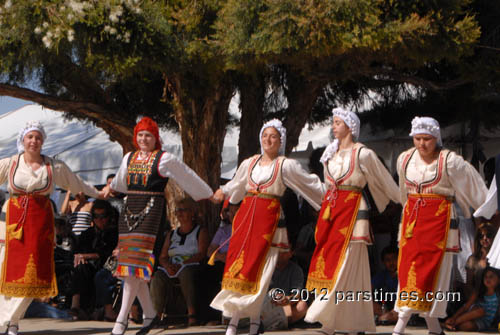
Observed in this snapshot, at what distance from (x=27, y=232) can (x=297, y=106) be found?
3.38 meters

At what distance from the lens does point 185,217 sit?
7.91 metres

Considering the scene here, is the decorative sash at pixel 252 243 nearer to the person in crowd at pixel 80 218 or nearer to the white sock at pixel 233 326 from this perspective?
the white sock at pixel 233 326

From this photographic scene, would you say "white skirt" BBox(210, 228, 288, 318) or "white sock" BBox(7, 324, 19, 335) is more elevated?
"white skirt" BBox(210, 228, 288, 318)

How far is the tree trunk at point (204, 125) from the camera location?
27.2 feet

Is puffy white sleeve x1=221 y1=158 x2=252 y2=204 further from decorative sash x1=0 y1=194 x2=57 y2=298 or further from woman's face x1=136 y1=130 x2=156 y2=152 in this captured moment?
decorative sash x1=0 y1=194 x2=57 y2=298

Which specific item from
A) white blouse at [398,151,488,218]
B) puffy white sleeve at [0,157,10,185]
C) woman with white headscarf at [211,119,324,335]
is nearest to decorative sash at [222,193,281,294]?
woman with white headscarf at [211,119,324,335]

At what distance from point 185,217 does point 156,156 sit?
1.58m

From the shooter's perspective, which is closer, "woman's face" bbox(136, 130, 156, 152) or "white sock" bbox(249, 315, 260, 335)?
"white sock" bbox(249, 315, 260, 335)

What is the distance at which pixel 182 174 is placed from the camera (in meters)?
6.52

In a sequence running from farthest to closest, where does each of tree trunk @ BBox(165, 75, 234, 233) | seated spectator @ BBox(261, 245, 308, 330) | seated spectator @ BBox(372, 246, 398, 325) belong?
tree trunk @ BBox(165, 75, 234, 233), seated spectator @ BBox(372, 246, 398, 325), seated spectator @ BBox(261, 245, 308, 330)

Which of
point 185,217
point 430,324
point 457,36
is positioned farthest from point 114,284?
point 457,36

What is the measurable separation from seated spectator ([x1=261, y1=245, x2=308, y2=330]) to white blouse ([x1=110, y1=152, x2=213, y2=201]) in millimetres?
1211

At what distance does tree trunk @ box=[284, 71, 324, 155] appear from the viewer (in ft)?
27.9

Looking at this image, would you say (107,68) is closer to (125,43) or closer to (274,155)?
(125,43)
